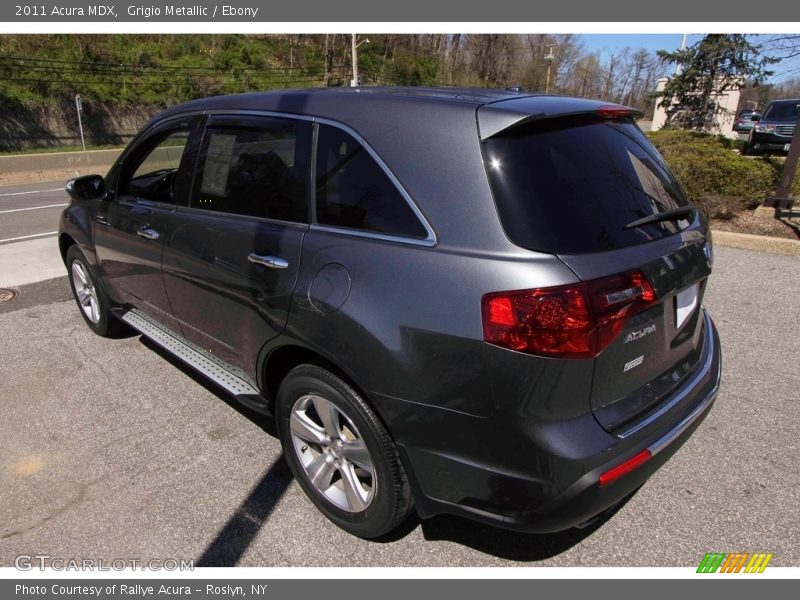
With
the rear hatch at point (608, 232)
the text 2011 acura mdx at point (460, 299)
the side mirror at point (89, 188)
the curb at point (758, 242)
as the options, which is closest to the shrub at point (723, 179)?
the curb at point (758, 242)

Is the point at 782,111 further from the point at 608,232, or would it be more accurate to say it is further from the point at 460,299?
the point at 460,299

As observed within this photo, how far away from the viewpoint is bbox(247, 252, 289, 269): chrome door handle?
239cm

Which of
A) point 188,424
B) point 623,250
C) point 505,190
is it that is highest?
point 505,190

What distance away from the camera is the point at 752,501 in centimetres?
261

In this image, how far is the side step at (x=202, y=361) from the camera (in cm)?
281

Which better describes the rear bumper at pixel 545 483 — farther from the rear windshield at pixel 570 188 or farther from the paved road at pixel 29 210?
the paved road at pixel 29 210

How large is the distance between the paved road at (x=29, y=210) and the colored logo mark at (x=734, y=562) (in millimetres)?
9269

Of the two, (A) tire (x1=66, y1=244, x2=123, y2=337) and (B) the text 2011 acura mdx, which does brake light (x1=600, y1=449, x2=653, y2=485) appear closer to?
(B) the text 2011 acura mdx

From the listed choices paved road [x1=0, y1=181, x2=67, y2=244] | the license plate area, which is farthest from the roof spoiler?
paved road [x1=0, y1=181, x2=67, y2=244]

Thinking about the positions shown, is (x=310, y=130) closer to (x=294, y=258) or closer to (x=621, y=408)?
(x=294, y=258)

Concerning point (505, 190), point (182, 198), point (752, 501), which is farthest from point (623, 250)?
point (182, 198)

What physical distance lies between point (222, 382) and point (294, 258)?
1.00 meters

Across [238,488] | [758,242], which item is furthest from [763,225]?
[238,488]

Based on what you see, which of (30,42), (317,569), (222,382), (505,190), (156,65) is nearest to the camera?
(505,190)
